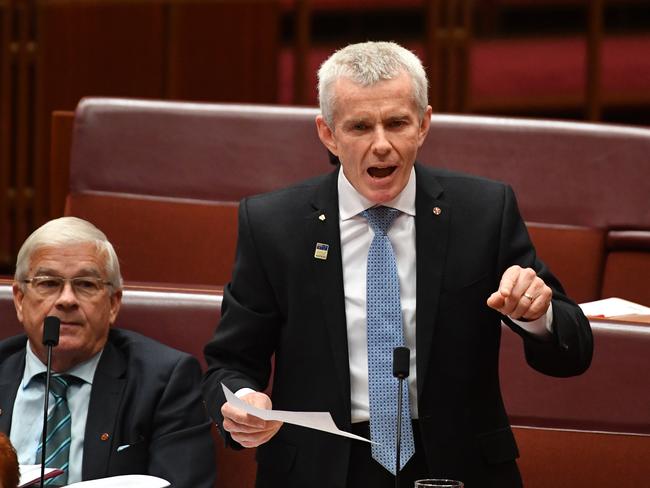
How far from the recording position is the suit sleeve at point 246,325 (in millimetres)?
880

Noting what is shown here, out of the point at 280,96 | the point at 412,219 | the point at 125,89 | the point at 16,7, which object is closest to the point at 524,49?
the point at 280,96

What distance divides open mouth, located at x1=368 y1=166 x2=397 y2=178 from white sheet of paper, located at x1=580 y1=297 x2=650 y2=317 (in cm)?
46

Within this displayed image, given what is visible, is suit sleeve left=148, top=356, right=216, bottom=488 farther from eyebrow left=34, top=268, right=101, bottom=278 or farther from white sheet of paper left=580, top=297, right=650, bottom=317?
white sheet of paper left=580, top=297, right=650, bottom=317

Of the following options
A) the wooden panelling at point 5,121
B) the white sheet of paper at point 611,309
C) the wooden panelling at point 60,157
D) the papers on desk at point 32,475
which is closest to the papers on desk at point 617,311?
the white sheet of paper at point 611,309

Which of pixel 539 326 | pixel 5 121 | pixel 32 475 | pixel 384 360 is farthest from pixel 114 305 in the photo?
pixel 5 121

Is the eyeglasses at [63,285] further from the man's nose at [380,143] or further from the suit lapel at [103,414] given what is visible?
the man's nose at [380,143]

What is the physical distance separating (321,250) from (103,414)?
0.30 m

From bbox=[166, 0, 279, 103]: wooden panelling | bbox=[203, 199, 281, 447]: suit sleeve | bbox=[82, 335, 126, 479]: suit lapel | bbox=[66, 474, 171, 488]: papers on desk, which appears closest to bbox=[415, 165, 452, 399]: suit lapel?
bbox=[203, 199, 281, 447]: suit sleeve

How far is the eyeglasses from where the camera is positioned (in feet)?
3.55

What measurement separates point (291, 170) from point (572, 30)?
77cm

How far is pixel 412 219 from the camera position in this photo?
89 centimetres

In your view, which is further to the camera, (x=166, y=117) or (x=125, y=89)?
(x=125, y=89)

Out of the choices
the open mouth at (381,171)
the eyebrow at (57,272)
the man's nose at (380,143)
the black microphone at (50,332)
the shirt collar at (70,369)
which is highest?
the man's nose at (380,143)

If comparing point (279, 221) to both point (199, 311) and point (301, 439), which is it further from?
point (199, 311)
